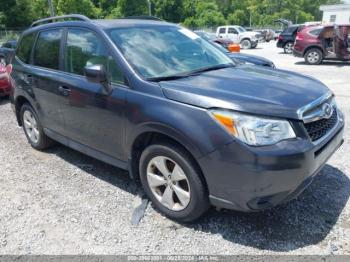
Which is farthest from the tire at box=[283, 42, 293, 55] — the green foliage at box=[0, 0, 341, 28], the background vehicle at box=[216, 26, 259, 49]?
the green foliage at box=[0, 0, 341, 28]

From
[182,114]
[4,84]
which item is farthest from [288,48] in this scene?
[182,114]

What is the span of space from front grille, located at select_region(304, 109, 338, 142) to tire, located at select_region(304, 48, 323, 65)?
41.1ft

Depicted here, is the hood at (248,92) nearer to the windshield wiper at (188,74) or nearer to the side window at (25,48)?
the windshield wiper at (188,74)

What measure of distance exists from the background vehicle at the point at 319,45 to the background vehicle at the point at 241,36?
13.1 meters

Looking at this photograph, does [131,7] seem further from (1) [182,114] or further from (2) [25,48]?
(1) [182,114]

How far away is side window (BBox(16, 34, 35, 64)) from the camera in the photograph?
4791mm

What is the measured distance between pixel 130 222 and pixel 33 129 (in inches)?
102

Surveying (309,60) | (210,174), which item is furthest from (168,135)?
(309,60)

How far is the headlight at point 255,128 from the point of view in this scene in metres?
2.54

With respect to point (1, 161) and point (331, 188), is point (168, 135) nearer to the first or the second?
point (331, 188)

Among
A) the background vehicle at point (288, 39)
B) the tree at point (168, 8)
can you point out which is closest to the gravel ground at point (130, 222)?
the background vehicle at point (288, 39)

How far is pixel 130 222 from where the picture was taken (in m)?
3.27

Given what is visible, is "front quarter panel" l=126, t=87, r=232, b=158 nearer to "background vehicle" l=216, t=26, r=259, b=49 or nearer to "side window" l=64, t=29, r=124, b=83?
"side window" l=64, t=29, r=124, b=83

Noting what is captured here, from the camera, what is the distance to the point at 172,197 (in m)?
3.17
